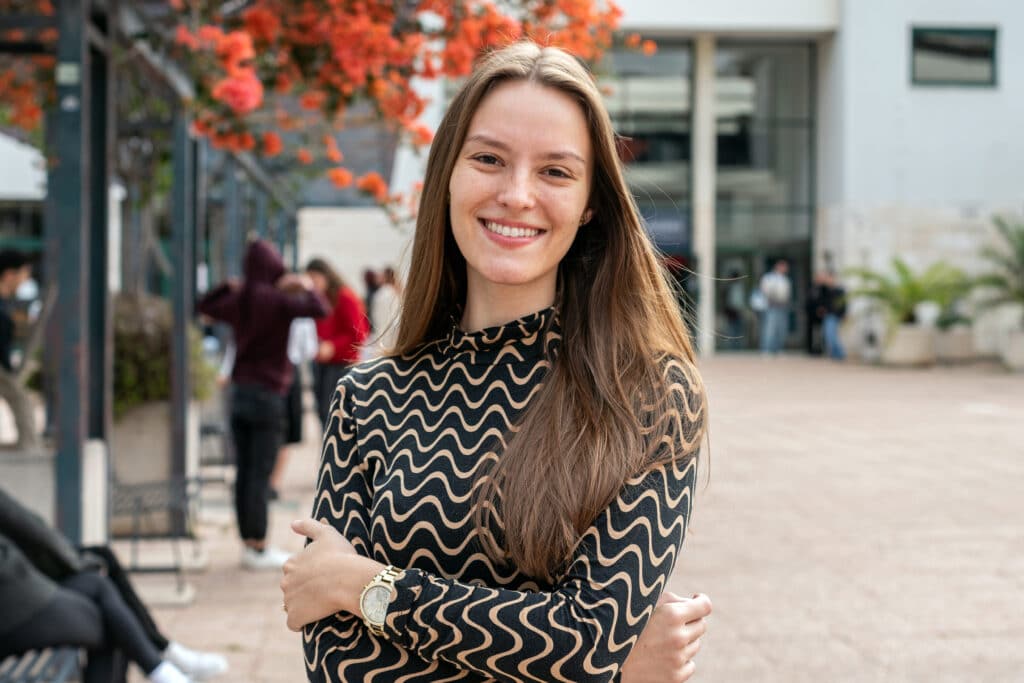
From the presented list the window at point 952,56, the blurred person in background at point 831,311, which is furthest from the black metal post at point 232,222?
the window at point 952,56

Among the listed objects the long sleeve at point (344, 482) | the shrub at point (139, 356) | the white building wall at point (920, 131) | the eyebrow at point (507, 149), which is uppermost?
the white building wall at point (920, 131)

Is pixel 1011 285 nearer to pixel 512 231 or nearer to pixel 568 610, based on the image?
pixel 512 231

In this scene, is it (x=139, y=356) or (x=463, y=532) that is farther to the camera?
(x=139, y=356)

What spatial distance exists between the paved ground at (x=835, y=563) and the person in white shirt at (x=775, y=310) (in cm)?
1479

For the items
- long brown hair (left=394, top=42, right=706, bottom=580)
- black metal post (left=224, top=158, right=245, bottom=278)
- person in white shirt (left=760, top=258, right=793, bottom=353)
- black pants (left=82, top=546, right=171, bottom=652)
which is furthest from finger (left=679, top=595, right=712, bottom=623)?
person in white shirt (left=760, top=258, right=793, bottom=353)

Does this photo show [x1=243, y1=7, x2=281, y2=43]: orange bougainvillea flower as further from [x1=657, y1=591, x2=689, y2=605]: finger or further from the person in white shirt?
the person in white shirt

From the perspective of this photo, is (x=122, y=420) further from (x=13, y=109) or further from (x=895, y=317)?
(x=895, y=317)

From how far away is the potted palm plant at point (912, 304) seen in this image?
26.6 metres

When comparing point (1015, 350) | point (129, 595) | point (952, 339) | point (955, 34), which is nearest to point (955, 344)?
point (952, 339)

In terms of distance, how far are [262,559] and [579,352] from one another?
5.46 m

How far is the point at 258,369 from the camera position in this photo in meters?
7.20

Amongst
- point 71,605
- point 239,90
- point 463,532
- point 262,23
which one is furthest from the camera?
point 262,23

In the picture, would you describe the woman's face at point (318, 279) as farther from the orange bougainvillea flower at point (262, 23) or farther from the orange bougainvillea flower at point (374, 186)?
the orange bougainvillea flower at point (262, 23)

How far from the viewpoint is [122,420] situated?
8.07 metres
